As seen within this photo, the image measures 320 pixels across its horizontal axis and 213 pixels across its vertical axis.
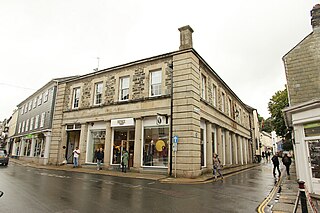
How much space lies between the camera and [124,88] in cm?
1789

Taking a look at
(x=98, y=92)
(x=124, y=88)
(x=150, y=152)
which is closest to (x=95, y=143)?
(x=98, y=92)

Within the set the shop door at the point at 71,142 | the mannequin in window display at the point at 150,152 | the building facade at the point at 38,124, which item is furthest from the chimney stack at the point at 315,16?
the building facade at the point at 38,124

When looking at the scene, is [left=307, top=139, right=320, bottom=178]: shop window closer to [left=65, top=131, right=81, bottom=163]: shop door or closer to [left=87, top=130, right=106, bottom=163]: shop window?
[left=87, top=130, right=106, bottom=163]: shop window

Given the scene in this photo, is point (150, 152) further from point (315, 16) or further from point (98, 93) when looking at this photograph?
point (315, 16)

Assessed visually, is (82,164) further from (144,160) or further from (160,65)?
(160,65)

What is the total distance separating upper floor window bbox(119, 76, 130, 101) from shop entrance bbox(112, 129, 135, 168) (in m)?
2.77

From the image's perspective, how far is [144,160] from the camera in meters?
15.4

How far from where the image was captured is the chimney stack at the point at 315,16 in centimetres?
1362

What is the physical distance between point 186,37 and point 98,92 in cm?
957

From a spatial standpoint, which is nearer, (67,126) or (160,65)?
(160,65)

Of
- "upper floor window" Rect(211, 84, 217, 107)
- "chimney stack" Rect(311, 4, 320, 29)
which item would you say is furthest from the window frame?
"chimney stack" Rect(311, 4, 320, 29)

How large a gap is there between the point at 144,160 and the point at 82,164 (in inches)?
258

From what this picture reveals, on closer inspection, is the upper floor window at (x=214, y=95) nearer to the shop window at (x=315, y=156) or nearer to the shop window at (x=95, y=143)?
the shop window at (x=95, y=143)

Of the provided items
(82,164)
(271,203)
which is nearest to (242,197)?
(271,203)
